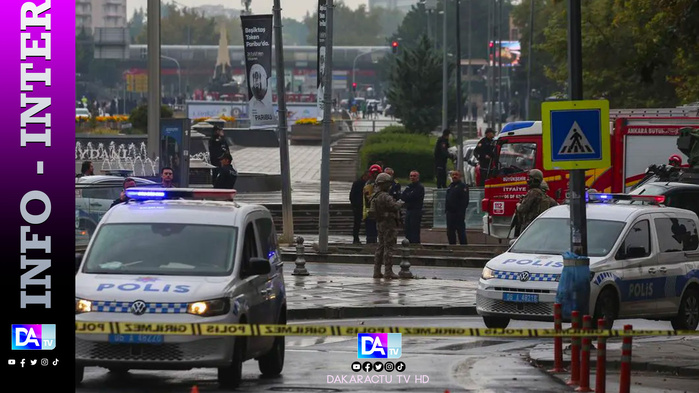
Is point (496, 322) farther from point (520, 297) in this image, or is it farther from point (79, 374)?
point (79, 374)

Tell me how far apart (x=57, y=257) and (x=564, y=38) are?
130ft

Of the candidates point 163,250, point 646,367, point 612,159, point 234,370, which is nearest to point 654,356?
point 646,367

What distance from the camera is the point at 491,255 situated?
31.0m

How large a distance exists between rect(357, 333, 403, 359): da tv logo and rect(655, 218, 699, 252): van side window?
454cm

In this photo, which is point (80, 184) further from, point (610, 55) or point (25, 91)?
point (610, 55)

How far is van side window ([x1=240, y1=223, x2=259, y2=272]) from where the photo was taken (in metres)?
13.3

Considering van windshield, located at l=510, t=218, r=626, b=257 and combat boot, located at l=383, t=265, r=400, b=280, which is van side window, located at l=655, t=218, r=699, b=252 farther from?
combat boot, located at l=383, t=265, r=400, b=280

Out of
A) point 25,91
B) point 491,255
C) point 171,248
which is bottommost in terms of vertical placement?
point 491,255

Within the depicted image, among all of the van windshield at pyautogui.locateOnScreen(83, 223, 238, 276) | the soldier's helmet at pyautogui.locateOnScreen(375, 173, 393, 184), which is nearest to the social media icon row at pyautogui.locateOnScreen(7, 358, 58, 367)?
the van windshield at pyautogui.locateOnScreen(83, 223, 238, 276)

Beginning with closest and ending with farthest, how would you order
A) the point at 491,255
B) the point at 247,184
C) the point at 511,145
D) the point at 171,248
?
the point at 171,248 < the point at 491,255 < the point at 511,145 < the point at 247,184

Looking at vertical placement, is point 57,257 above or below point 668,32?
below

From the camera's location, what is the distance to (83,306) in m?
12.4

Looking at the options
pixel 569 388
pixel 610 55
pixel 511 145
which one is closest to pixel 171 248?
pixel 569 388

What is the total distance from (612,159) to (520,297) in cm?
1650
